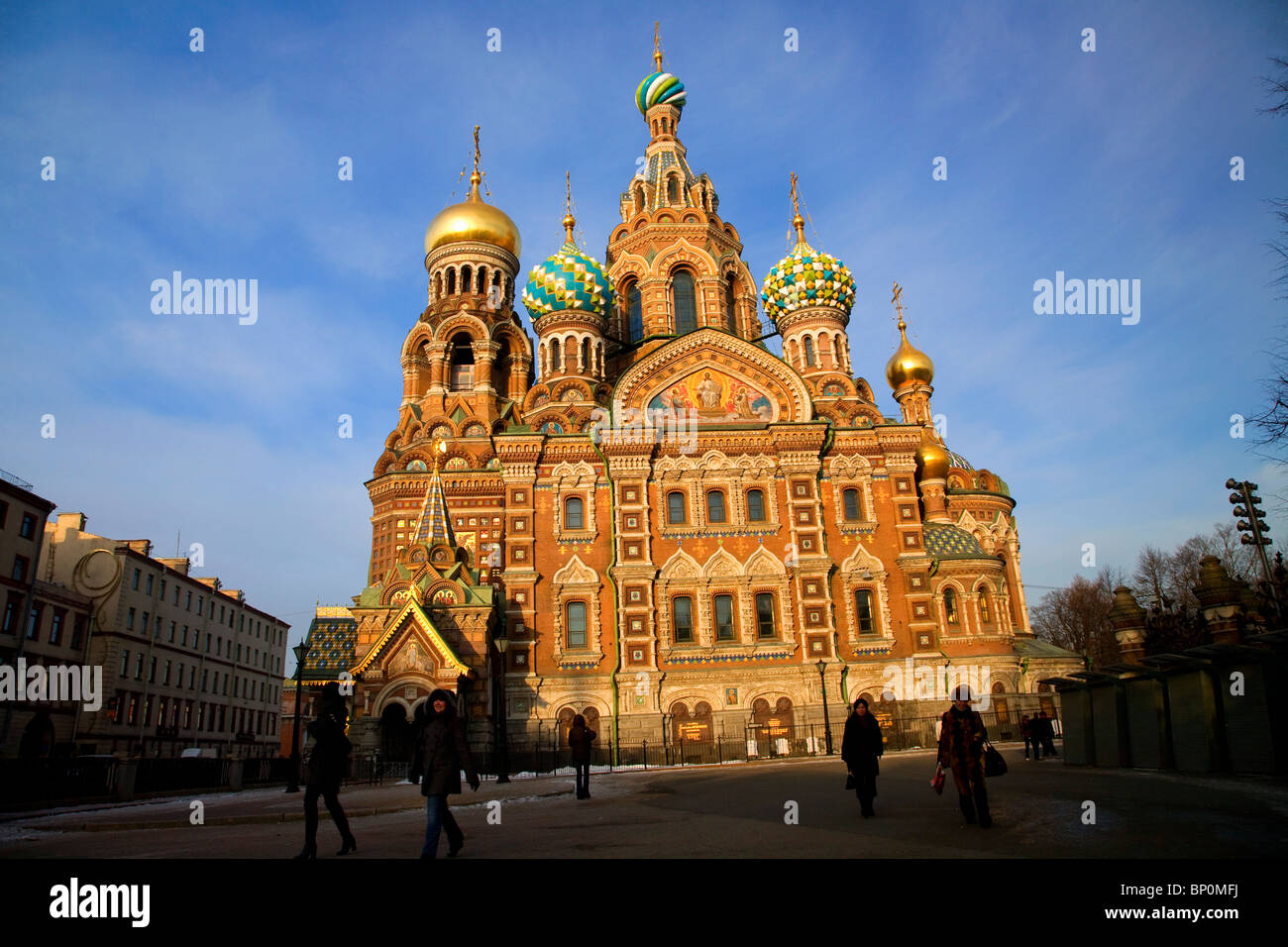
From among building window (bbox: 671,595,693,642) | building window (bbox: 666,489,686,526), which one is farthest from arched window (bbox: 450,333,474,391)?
building window (bbox: 671,595,693,642)

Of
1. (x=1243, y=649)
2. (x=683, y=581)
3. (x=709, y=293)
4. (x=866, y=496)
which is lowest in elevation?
(x=1243, y=649)

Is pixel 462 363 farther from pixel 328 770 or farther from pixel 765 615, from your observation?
pixel 328 770

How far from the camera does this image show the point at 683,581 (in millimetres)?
32344

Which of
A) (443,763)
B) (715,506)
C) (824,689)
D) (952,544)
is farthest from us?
(952,544)

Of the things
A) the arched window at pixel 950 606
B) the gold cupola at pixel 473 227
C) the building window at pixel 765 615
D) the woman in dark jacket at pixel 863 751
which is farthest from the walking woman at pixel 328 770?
the gold cupola at pixel 473 227

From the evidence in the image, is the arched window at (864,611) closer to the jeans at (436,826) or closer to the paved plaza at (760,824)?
the paved plaza at (760,824)

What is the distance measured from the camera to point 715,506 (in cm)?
3359

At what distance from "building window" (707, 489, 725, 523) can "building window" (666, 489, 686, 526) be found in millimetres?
1095

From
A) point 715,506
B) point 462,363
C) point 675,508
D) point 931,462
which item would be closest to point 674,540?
point 675,508

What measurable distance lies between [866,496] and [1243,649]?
2167 centimetres

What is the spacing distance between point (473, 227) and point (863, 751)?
40.9 m

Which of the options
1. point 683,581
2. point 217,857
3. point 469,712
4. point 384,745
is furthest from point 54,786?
point 683,581

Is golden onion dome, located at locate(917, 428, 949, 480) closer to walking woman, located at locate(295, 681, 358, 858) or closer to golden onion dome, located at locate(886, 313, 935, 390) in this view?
golden onion dome, located at locate(886, 313, 935, 390)
